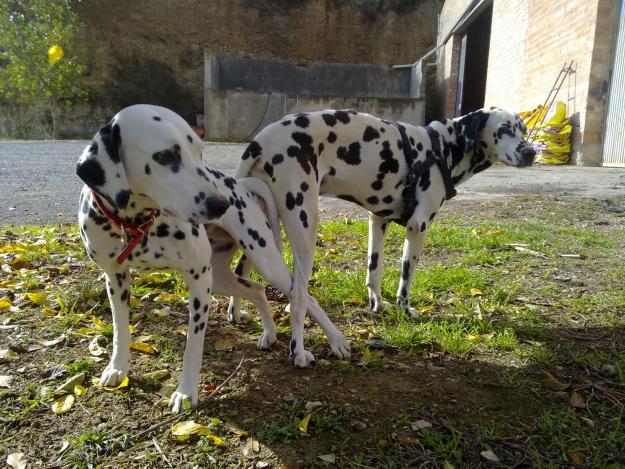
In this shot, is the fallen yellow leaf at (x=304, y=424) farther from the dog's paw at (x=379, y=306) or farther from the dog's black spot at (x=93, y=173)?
the dog's paw at (x=379, y=306)

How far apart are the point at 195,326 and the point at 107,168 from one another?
934mm

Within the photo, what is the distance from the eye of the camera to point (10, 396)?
8.09 feet

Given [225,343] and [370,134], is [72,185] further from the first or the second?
[370,134]

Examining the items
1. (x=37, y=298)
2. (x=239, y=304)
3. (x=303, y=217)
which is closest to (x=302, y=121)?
(x=303, y=217)

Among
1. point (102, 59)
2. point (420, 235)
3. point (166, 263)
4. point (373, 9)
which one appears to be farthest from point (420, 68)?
point (166, 263)

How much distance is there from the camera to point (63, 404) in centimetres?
238

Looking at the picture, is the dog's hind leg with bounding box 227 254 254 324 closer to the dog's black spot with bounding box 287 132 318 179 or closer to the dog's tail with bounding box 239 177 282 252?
the dog's tail with bounding box 239 177 282 252

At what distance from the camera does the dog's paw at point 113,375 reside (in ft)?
8.34

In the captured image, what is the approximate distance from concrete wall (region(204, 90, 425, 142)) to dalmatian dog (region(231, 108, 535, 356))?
614 inches

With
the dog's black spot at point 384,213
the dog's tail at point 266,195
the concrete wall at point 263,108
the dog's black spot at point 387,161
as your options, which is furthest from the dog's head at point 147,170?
the concrete wall at point 263,108

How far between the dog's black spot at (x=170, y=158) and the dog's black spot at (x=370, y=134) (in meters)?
1.59

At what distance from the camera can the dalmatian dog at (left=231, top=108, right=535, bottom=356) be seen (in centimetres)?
299

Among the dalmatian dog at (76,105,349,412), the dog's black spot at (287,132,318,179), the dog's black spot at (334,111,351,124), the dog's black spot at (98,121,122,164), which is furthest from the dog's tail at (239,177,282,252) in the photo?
the dog's black spot at (98,121,122,164)

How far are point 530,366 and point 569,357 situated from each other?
0.30 meters
